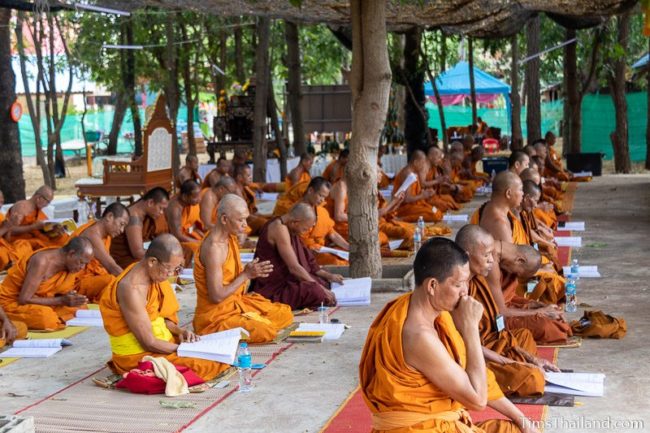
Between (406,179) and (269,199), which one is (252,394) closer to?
(406,179)

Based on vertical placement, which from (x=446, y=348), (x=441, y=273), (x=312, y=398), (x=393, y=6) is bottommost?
(x=312, y=398)

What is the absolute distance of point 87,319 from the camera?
944cm

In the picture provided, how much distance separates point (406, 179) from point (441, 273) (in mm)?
10775

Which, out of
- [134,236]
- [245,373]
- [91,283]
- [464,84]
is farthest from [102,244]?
[464,84]

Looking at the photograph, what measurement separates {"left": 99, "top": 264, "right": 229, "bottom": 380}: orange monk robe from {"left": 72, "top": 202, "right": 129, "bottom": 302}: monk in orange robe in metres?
2.56

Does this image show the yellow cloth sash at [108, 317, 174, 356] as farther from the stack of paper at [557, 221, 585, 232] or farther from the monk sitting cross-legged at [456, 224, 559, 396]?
the stack of paper at [557, 221, 585, 232]

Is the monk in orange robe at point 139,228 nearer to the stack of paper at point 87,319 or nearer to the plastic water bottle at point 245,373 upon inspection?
the stack of paper at point 87,319

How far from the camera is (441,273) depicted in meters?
4.59

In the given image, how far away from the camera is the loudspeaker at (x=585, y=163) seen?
22.6 meters

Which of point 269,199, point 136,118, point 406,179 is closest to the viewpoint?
point 406,179

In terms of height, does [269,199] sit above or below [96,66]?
below

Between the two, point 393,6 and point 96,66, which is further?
point 96,66

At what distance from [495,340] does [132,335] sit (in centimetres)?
246

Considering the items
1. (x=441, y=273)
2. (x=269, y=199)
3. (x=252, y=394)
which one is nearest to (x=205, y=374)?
(x=252, y=394)
